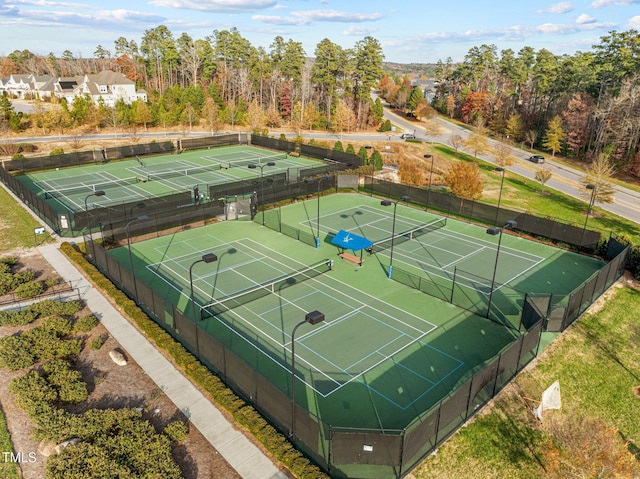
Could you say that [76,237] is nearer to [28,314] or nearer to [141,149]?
[28,314]

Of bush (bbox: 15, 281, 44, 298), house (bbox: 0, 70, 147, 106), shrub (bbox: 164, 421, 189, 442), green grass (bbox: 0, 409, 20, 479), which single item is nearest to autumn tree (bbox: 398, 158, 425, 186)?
bush (bbox: 15, 281, 44, 298)

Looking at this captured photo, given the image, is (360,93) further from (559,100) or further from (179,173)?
(179,173)

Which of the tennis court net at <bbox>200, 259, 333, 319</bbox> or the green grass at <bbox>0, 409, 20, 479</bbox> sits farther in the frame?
the tennis court net at <bbox>200, 259, 333, 319</bbox>

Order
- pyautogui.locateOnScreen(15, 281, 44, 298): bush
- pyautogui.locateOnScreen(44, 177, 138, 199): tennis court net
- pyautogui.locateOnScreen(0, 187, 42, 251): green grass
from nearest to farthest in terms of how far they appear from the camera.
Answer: pyautogui.locateOnScreen(15, 281, 44, 298): bush
pyautogui.locateOnScreen(0, 187, 42, 251): green grass
pyautogui.locateOnScreen(44, 177, 138, 199): tennis court net

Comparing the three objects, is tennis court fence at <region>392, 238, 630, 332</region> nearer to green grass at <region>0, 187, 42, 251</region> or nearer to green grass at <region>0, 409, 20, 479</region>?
green grass at <region>0, 409, 20, 479</region>

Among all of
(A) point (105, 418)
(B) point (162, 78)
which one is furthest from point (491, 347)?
(B) point (162, 78)

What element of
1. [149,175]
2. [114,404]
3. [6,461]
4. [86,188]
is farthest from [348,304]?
[149,175]
